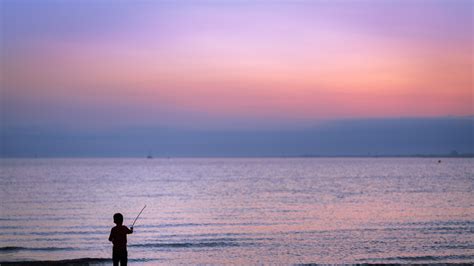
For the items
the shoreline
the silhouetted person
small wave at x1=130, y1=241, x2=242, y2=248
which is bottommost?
the silhouetted person

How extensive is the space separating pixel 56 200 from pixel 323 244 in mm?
30754

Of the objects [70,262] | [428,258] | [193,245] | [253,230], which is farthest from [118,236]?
[253,230]

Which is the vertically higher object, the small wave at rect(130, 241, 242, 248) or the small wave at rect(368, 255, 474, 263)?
the small wave at rect(130, 241, 242, 248)

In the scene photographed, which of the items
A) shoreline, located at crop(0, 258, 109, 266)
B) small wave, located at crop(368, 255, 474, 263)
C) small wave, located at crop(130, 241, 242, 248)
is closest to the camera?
shoreline, located at crop(0, 258, 109, 266)

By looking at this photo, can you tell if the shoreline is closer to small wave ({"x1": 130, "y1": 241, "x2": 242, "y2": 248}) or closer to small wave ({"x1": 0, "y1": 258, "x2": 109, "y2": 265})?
small wave ({"x1": 0, "y1": 258, "x2": 109, "y2": 265})

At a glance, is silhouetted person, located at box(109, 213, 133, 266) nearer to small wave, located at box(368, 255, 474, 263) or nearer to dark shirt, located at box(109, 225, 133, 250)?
dark shirt, located at box(109, 225, 133, 250)

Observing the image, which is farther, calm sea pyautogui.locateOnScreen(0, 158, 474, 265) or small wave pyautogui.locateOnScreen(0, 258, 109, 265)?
calm sea pyautogui.locateOnScreen(0, 158, 474, 265)

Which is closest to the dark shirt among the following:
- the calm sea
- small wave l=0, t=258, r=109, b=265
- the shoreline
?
the shoreline

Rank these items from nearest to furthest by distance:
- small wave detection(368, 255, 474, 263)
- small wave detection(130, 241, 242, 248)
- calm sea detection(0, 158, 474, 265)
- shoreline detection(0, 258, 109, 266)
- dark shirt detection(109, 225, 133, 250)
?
dark shirt detection(109, 225, 133, 250), shoreline detection(0, 258, 109, 266), small wave detection(368, 255, 474, 263), calm sea detection(0, 158, 474, 265), small wave detection(130, 241, 242, 248)

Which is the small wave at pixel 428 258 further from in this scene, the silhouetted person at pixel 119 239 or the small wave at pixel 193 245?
the silhouetted person at pixel 119 239

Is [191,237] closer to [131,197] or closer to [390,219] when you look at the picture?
[390,219]

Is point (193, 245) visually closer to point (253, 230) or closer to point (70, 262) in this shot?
point (253, 230)

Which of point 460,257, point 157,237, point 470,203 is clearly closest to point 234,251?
point 157,237

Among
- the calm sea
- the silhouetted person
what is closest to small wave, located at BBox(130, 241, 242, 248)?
the calm sea
